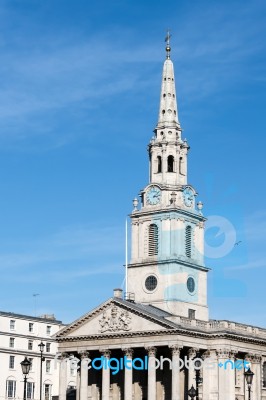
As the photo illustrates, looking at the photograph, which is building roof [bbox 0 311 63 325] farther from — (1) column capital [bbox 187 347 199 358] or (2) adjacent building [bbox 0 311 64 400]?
(1) column capital [bbox 187 347 199 358]

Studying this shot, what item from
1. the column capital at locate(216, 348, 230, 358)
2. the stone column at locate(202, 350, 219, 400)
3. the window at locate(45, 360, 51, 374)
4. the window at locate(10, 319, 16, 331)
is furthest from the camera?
the window at locate(45, 360, 51, 374)

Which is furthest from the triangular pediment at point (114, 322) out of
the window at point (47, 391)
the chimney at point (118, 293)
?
the window at point (47, 391)

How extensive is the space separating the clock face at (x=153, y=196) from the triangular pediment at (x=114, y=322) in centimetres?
1643

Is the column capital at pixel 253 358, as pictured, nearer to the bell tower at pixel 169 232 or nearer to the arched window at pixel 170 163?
the bell tower at pixel 169 232

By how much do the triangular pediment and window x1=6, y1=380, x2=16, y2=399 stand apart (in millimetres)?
16205

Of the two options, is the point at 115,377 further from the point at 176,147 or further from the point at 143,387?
the point at 176,147

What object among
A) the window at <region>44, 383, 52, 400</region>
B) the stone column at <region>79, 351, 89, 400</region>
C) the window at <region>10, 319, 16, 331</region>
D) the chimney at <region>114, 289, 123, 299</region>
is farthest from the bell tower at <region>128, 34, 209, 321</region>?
the window at <region>44, 383, 52, 400</region>

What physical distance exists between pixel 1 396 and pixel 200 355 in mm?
30936

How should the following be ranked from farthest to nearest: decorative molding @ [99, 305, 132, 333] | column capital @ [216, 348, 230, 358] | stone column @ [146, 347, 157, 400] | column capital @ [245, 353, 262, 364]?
1. column capital @ [245, 353, 262, 364]
2. decorative molding @ [99, 305, 132, 333]
3. column capital @ [216, 348, 230, 358]
4. stone column @ [146, 347, 157, 400]

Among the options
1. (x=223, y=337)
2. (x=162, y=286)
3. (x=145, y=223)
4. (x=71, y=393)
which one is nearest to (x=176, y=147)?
(x=145, y=223)

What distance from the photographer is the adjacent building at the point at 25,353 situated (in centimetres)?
13562

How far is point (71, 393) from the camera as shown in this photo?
134 m

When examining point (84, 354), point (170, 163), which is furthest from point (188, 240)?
point (84, 354)

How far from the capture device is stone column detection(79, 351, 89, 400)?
120812 millimetres
